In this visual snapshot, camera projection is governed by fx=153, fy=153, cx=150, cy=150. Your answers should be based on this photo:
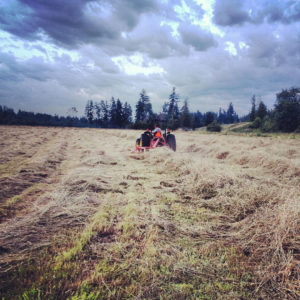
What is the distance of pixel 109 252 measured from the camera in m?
1.71

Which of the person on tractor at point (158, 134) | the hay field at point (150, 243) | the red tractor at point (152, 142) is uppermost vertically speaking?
the person on tractor at point (158, 134)

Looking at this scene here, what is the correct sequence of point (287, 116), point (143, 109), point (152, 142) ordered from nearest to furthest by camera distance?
1. point (152, 142)
2. point (287, 116)
3. point (143, 109)

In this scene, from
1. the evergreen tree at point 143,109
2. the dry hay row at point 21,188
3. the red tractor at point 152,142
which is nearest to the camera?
the dry hay row at point 21,188

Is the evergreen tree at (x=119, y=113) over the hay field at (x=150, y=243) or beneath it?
over

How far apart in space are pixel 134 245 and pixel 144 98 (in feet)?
204

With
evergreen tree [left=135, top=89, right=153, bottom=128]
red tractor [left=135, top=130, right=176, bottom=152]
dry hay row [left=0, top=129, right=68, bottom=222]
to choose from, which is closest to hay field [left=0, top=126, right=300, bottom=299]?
dry hay row [left=0, top=129, right=68, bottom=222]

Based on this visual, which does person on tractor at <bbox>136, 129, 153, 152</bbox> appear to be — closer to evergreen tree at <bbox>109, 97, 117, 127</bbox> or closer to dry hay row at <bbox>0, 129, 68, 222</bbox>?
dry hay row at <bbox>0, 129, 68, 222</bbox>

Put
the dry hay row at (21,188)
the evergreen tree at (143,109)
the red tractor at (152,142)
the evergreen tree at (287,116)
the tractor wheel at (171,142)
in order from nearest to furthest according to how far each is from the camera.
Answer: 1. the dry hay row at (21,188)
2. the red tractor at (152,142)
3. the tractor wheel at (171,142)
4. the evergreen tree at (287,116)
5. the evergreen tree at (143,109)

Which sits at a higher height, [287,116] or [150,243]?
[287,116]

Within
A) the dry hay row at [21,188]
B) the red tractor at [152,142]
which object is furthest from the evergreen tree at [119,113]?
the dry hay row at [21,188]

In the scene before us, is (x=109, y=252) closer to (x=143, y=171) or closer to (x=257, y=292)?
(x=257, y=292)

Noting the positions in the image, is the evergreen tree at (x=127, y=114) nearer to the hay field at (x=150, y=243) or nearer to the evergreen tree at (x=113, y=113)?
the evergreen tree at (x=113, y=113)

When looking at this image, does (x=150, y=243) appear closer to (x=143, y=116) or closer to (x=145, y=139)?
(x=145, y=139)

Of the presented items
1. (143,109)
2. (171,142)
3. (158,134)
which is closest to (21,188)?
(158,134)
